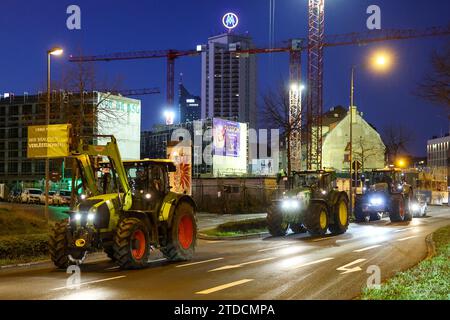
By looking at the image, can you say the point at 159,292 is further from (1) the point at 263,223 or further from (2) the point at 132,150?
(2) the point at 132,150

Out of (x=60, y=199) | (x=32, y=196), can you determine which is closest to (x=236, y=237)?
(x=60, y=199)

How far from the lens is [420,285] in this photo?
11047mm

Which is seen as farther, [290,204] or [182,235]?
[290,204]

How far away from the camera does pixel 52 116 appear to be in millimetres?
41844

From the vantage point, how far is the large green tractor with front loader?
15.8 meters

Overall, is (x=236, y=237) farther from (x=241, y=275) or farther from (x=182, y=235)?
(x=241, y=275)

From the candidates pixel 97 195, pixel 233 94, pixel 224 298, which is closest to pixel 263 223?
pixel 97 195

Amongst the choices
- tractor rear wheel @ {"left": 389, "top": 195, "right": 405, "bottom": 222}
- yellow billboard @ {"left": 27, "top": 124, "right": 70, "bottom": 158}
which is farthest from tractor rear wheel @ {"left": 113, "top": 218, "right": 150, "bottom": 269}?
tractor rear wheel @ {"left": 389, "top": 195, "right": 405, "bottom": 222}

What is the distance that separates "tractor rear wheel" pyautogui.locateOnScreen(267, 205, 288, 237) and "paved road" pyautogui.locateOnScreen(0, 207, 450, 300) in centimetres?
462

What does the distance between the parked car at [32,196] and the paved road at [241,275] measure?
1463 inches

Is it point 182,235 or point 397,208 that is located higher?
point 182,235

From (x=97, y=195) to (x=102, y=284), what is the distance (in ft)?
13.6

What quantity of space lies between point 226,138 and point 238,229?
4276 centimetres

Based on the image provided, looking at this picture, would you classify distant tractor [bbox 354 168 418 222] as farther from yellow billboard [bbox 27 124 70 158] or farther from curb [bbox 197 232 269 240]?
yellow billboard [bbox 27 124 70 158]
